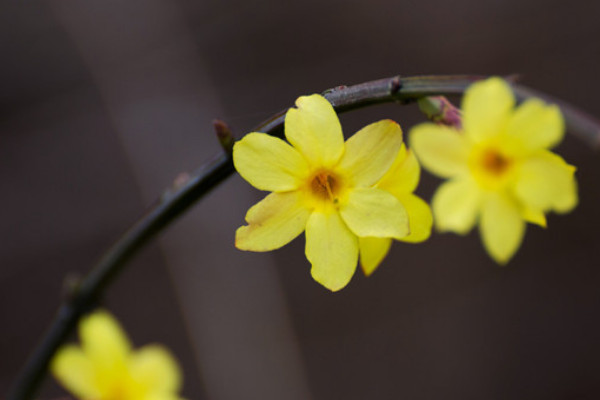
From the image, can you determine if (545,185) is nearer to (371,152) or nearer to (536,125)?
(536,125)

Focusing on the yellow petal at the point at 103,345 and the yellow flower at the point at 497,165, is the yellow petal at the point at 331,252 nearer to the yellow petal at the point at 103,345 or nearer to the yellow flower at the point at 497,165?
the yellow flower at the point at 497,165

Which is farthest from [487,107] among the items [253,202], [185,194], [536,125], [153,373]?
[253,202]

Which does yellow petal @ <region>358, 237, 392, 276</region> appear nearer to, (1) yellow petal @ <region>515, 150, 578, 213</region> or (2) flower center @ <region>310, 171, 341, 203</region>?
(2) flower center @ <region>310, 171, 341, 203</region>

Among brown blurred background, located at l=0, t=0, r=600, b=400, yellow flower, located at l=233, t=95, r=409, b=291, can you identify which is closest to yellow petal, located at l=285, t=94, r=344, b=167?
yellow flower, located at l=233, t=95, r=409, b=291

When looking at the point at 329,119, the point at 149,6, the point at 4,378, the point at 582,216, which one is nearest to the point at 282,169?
the point at 329,119

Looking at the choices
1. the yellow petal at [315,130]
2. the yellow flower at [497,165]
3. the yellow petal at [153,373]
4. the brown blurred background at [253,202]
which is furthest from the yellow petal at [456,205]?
the brown blurred background at [253,202]
